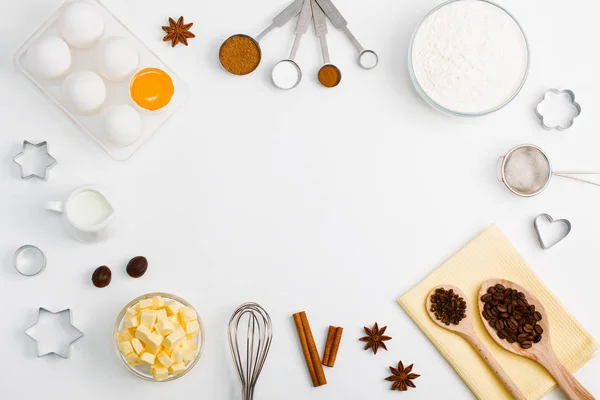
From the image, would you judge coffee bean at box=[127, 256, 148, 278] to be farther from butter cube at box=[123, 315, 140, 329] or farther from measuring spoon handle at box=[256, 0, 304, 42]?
measuring spoon handle at box=[256, 0, 304, 42]

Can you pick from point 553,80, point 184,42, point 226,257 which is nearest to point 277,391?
point 226,257

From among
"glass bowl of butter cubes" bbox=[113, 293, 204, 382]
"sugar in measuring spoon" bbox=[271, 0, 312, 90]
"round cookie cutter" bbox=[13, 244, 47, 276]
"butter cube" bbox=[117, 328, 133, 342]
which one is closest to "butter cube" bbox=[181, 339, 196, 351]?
"glass bowl of butter cubes" bbox=[113, 293, 204, 382]

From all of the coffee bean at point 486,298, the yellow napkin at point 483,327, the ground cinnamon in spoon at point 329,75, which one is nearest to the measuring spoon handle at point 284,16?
the ground cinnamon in spoon at point 329,75

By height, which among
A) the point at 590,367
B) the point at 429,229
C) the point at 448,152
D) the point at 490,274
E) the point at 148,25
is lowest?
the point at 590,367

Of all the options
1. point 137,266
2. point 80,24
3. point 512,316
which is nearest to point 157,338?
point 137,266

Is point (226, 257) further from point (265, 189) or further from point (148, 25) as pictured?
point (148, 25)

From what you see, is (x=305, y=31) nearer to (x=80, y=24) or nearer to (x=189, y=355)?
(x=80, y=24)
